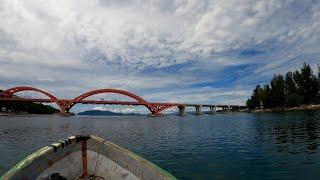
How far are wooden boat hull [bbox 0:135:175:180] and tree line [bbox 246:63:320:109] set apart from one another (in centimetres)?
15077

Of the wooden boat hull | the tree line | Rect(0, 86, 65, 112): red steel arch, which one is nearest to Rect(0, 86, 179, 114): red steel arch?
Rect(0, 86, 65, 112): red steel arch

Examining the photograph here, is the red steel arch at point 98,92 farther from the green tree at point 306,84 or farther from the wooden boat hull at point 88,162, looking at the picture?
the wooden boat hull at point 88,162

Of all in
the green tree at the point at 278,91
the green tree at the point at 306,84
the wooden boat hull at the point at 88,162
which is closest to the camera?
the wooden boat hull at the point at 88,162

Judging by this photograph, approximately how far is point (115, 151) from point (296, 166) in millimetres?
11707

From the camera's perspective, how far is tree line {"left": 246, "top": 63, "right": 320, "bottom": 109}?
145 meters

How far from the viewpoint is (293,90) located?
156m

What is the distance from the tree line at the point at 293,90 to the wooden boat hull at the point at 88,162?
151m

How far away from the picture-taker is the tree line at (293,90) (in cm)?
14534

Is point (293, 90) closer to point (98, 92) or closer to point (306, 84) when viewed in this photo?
point (306, 84)

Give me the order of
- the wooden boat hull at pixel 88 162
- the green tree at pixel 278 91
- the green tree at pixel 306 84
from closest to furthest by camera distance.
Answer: the wooden boat hull at pixel 88 162, the green tree at pixel 306 84, the green tree at pixel 278 91

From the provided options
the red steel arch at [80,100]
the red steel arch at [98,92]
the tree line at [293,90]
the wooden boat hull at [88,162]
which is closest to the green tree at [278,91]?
the tree line at [293,90]

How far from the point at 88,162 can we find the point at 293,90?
16067 cm

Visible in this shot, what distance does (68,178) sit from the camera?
9.87 metres

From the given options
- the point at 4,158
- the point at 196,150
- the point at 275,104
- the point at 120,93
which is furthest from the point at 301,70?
the point at 4,158
